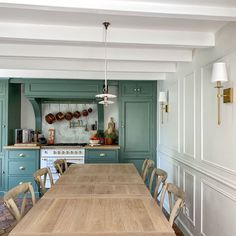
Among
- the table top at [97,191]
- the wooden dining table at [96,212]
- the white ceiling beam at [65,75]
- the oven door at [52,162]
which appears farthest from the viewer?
the oven door at [52,162]

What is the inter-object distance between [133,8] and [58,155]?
3.48 meters

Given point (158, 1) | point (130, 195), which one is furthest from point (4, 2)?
point (130, 195)

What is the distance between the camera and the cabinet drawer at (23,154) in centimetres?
462

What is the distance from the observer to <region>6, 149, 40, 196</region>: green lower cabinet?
15.2 feet

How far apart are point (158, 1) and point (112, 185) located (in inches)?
64.1

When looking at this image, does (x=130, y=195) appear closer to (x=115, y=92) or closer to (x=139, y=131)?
(x=139, y=131)

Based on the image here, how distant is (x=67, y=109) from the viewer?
5.30 meters

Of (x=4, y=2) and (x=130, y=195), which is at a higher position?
(x=4, y=2)

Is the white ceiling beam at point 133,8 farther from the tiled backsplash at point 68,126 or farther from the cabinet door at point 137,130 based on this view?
the tiled backsplash at point 68,126

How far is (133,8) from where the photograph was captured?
1.70 m

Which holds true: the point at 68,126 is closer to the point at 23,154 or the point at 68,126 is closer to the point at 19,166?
the point at 23,154

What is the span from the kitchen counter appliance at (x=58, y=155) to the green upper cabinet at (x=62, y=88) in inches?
38.0

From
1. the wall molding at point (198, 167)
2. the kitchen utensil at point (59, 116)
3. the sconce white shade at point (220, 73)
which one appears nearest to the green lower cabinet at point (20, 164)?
the kitchen utensil at point (59, 116)

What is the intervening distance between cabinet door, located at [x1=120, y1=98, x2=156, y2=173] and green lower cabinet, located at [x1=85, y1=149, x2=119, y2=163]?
21 cm
